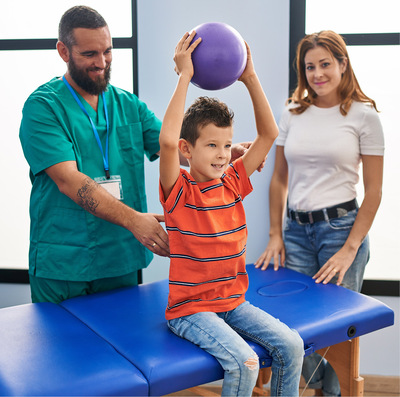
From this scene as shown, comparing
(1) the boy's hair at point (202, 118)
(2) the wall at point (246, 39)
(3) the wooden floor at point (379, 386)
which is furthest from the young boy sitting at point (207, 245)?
(3) the wooden floor at point (379, 386)

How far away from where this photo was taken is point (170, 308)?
1.40 meters

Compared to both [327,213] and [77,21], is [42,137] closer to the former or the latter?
[77,21]

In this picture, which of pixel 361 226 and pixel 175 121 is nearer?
pixel 175 121

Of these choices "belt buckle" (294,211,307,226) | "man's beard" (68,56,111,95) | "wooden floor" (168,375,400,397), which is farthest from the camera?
"wooden floor" (168,375,400,397)

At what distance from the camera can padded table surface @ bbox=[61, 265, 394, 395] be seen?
125 centimetres

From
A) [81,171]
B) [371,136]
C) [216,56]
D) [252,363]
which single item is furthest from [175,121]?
[371,136]

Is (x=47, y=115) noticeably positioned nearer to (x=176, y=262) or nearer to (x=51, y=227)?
(x=51, y=227)

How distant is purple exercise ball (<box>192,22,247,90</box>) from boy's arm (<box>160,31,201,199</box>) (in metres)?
0.02

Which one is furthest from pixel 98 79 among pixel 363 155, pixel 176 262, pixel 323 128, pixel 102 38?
pixel 363 155

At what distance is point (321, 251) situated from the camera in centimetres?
194

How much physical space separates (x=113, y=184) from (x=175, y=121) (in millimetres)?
555

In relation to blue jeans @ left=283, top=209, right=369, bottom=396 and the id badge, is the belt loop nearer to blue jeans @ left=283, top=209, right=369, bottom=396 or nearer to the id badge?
blue jeans @ left=283, top=209, right=369, bottom=396

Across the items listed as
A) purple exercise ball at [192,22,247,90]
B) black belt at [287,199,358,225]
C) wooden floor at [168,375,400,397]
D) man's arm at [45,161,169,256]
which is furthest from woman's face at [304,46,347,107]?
wooden floor at [168,375,400,397]

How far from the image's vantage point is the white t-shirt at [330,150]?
1864 mm
